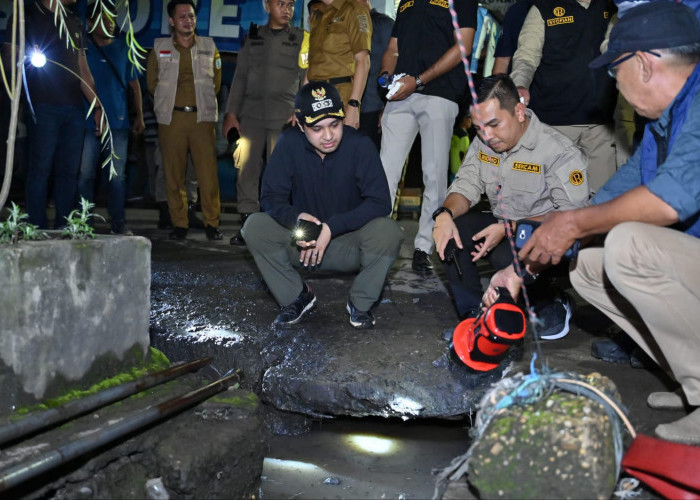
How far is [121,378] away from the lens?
2.68 m

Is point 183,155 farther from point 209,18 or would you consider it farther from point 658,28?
point 658,28

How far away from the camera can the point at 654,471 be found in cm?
188

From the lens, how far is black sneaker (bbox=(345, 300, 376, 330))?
3.47 metres

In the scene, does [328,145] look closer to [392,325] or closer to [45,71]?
[392,325]

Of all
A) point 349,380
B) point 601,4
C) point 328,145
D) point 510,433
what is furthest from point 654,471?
point 601,4

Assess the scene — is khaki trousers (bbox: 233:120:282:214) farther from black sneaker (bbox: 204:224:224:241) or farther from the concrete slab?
the concrete slab

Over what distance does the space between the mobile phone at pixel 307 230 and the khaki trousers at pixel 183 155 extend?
3.01 meters

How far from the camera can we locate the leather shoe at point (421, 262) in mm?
4695

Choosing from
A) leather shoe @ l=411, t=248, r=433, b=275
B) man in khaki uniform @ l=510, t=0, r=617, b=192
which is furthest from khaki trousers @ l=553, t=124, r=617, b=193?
leather shoe @ l=411, t=248, r=433, b=275

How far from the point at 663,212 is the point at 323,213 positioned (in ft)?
6.64

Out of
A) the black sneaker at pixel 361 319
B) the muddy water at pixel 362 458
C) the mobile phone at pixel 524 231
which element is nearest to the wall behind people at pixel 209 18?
the black sneaker at pixel 361 319

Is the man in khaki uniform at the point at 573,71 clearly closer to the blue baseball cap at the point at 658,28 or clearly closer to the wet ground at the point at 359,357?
the wet ground at the point at 359,357

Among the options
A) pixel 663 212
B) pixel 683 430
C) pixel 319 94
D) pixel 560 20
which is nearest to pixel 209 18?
pixel 560 20

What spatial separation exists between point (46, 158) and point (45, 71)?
66cm
